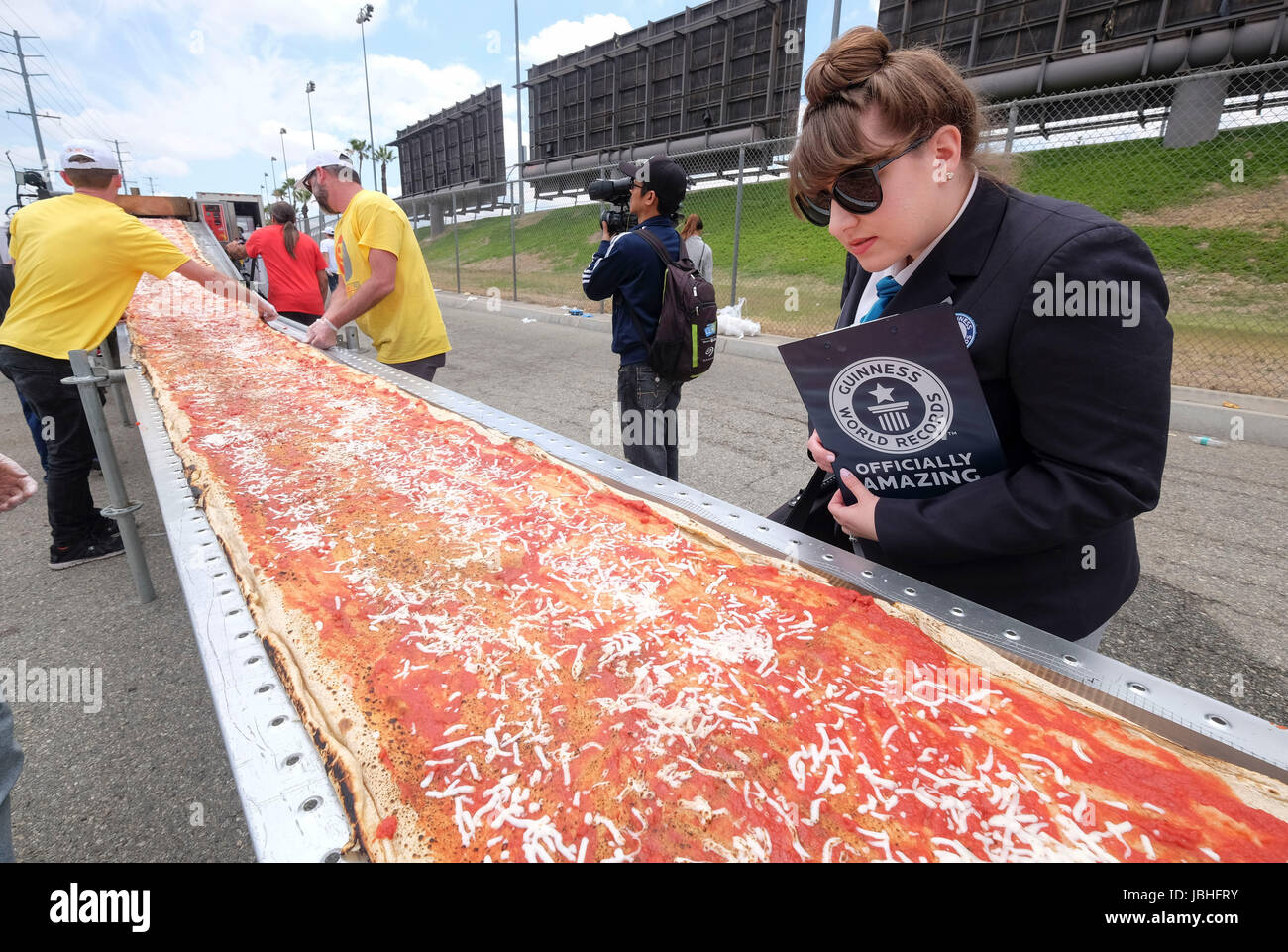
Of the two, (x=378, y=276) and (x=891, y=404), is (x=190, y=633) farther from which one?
(x=891, y=404)

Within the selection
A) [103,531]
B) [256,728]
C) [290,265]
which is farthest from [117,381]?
[256,728]

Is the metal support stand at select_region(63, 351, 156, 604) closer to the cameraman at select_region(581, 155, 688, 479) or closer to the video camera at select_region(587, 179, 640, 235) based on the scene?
the cameraman at select_region(581, 155, 688, 479)

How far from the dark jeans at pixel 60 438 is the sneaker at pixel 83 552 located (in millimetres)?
43

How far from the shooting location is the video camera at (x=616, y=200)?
3.76 metres

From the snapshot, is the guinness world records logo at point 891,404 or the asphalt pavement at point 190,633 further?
the asphalt pavement at point 190,633

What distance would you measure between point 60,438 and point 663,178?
3839mm

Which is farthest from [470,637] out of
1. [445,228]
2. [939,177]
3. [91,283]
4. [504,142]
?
[445,228]

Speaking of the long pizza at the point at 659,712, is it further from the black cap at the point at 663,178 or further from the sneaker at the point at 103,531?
the sneaker at the point at 103,531

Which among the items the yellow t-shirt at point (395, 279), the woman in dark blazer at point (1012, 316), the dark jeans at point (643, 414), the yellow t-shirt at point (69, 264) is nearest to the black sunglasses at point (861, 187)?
the woman in dark blazer at point (1012, 316)

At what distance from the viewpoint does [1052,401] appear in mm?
1163

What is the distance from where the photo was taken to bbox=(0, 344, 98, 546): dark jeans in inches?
141

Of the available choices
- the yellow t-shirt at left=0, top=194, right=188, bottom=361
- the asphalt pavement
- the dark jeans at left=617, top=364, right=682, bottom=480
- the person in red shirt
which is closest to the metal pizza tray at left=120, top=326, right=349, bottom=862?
the asphalt pavement
